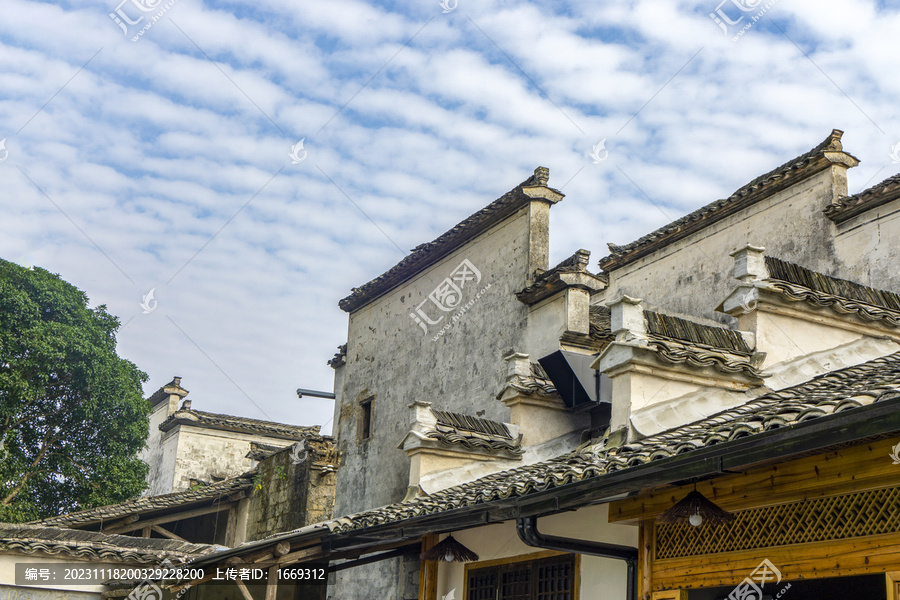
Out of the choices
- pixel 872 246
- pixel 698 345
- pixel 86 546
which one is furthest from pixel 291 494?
pixel 872 246

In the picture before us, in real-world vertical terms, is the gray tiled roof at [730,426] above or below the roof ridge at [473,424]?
below

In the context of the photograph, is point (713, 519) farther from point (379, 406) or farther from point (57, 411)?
point (57, 411)

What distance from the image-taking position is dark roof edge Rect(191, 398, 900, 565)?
4902 millimetres

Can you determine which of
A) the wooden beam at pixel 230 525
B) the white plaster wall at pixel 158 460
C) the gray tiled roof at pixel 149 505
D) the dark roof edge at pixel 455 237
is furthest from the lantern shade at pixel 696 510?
the white plaster wall at pixel 158 460

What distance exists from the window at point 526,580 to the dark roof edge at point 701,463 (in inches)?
45.5

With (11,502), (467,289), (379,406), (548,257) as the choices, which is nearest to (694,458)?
(548,257)

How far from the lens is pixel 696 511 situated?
6.59 m

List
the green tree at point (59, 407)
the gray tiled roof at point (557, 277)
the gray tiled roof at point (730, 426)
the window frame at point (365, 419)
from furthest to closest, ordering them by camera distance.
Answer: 1. the green tree at point (59, 407)
2. the window frame at point (365, 419)
3. the gray tiled roof at point (557, 277)
4. the gray tiled roof at point (730, 426)

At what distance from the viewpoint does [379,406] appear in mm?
18172

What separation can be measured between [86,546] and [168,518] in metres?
5.56

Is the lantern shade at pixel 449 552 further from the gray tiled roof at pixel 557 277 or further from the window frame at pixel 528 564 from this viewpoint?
the gray tiled roof at pixel 557 277

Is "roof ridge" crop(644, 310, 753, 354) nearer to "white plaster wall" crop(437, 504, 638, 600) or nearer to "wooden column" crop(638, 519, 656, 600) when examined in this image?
"white plaster wall" crop(437, 504, 638, 600)

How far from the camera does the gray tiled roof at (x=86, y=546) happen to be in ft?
48.3

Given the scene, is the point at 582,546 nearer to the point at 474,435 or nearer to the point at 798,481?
the point at 798,481
